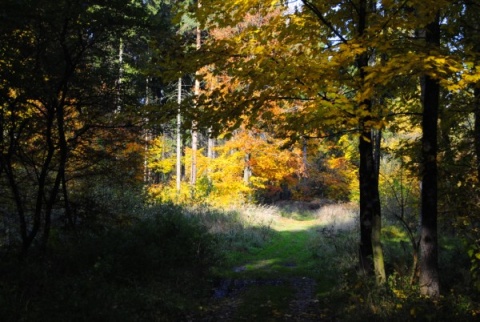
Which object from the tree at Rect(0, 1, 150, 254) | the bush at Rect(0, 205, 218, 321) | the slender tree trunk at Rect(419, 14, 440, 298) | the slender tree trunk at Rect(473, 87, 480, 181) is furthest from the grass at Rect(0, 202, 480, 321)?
the slender tree trunk at Rect(473, 87, 480, 181)

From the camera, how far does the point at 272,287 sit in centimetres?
924

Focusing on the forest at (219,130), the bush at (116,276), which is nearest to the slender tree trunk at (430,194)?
the forest at (219,130)

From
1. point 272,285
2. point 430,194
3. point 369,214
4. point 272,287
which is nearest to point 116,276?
point 272,287

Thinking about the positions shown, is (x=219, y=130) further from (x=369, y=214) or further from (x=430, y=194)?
(x=430, y=194)

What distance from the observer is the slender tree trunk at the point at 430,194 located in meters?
6.45

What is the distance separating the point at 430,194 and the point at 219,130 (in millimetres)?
3720

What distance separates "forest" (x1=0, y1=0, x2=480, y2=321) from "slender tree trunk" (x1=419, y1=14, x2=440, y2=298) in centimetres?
3

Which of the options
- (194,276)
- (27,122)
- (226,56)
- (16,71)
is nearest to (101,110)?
(27,122)

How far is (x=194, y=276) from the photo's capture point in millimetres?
9281

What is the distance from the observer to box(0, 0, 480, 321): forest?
5.71 meters

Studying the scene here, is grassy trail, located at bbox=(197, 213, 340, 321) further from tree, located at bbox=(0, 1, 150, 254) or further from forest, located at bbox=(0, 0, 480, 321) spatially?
tree, located at bbox=(0, 1, 150, 254)

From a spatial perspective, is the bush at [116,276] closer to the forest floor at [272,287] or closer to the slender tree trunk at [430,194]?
the forest floor at [272,287]

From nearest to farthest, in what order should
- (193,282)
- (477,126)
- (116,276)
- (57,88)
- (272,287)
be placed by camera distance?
(57,88)
(116,276)
(477,126)
(193,282)
(272,287)

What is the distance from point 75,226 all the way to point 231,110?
5.25m
